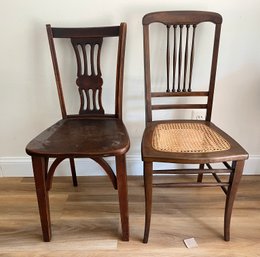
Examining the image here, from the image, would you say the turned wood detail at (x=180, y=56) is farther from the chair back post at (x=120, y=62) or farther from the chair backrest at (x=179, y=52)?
the chair back post at (x=120, y=62)

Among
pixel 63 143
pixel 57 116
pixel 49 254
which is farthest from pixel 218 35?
pixel 49 254

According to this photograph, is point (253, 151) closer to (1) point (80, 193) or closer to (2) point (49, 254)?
(1) point (80, 193)

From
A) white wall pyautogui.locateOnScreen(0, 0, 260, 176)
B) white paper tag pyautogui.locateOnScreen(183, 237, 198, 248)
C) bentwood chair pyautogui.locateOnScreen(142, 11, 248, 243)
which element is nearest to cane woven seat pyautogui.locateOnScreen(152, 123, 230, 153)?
bentwood chair pyautogui.locateOnScreen(142, 11, 248, 243)

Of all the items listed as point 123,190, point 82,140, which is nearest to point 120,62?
point 82,140

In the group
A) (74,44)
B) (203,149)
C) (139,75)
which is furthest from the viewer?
(139,75)

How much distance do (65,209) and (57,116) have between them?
546 millimetres

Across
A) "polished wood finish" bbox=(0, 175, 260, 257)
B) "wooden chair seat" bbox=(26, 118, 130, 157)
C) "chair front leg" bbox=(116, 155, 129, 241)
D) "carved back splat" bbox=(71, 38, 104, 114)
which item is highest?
"carved back splat" bbox=(71, 38, 104, 114)

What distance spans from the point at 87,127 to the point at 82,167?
1.72ft

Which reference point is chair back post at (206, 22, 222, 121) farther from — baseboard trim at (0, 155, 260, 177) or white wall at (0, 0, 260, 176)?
baseboard trim at (0, 155, 260, 177)

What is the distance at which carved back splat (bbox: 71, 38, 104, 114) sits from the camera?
4.22 ft

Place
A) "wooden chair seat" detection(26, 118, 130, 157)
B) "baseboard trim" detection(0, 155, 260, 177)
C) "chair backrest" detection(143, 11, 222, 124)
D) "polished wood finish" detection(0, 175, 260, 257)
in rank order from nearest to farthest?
"wooden chair seat" detection(26, 118, 130, 157), "polished wood finish" detection(0, 175, 260, 257), "chair backrest" detection(143, 11, 222, 124), "baseboard trim" detection(0, 155, 260, 177)

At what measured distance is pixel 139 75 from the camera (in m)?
1.44

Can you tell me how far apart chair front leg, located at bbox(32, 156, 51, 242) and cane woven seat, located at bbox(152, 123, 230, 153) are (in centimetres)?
46

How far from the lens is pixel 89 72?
1387mm
